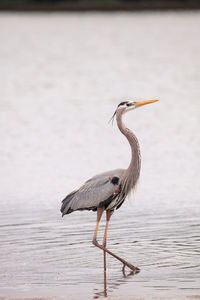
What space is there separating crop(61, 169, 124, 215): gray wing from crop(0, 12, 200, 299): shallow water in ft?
1.59

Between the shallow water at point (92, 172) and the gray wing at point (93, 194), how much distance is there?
0.49m

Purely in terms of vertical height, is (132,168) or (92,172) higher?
(132,168)

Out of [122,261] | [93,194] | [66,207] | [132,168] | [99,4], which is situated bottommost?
[99,4]

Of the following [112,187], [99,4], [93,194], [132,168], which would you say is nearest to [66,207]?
[93,194]

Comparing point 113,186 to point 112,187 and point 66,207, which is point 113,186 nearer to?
point 112,187

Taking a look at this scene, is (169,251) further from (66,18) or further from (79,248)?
(66,18)

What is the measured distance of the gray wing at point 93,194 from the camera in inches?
361

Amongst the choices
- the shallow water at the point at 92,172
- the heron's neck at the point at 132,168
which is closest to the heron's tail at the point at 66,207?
the shallow water at the point at 92,172

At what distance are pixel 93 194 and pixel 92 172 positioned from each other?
16.5ft

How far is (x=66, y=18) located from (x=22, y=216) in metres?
59.7

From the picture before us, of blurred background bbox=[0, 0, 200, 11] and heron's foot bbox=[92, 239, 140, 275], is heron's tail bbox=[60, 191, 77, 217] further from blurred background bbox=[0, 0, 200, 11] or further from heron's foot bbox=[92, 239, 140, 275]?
blurred background bbox=[0, 0, 200, 11]

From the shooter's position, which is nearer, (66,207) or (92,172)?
(66,207)

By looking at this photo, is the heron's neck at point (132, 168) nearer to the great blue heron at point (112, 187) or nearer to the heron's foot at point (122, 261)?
the great blue heron at point (112, 187)

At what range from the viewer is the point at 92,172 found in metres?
14.3
